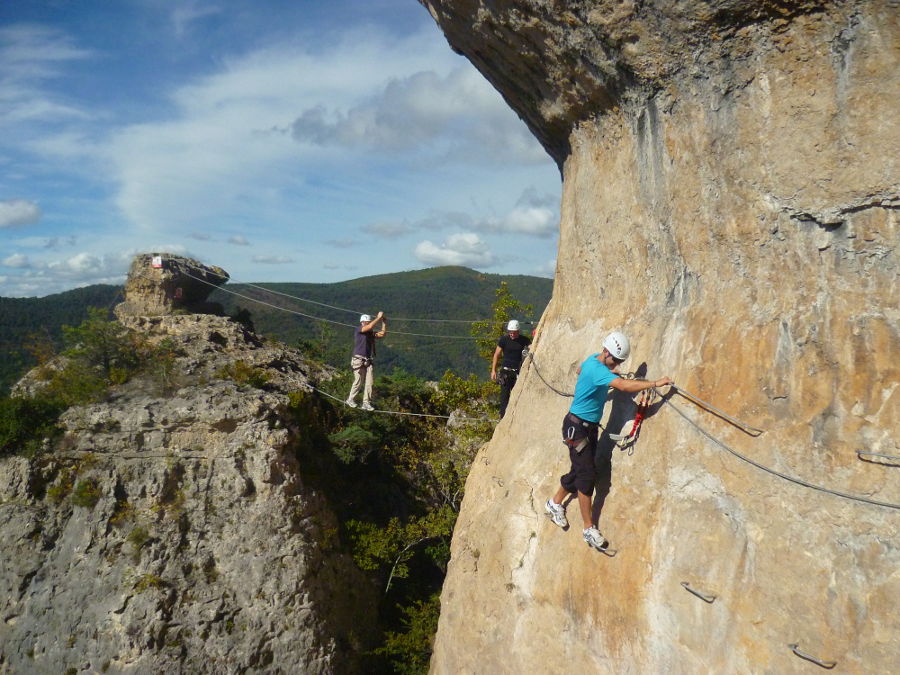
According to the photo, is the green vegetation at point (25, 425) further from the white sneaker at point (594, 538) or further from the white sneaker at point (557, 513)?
the white sneaker at point (594, 538)

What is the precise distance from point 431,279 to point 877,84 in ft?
455

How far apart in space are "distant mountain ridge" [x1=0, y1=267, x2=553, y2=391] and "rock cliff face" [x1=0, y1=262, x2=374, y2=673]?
3098mm

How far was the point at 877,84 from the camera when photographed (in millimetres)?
4441

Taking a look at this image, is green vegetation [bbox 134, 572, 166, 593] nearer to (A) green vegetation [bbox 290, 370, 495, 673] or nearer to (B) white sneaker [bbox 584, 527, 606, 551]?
(A) green vegetation [bbox 290, 370, 495, 673]

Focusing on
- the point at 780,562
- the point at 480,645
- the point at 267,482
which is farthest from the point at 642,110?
the point at 267,482

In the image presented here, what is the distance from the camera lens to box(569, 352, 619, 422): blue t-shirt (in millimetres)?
6184

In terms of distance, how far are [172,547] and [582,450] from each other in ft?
30.7

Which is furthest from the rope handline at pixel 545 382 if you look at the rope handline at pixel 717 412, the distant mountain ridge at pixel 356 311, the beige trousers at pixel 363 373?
the beige trousers at pixel 363 373

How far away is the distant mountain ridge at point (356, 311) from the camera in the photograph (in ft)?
112

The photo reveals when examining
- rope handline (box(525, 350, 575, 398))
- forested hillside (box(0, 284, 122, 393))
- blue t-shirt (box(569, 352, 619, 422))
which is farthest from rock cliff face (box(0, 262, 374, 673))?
forested hillside (box(0, 284, 122, 393))

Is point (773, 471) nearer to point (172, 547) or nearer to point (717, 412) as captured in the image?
point (717, 412)

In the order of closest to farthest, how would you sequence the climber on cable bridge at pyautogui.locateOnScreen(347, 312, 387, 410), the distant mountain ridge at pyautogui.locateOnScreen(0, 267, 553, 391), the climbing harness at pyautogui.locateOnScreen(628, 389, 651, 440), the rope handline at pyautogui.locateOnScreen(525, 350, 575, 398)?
the climbing harness at pyautogui.locateOnScreen(628, 389, 651, 440), the rope handline at pyautogui.locateOnScreen(525, 350, 575, 398), the climber on cable bridge at pyautogui.locateOnScreen(347, 312, 387, 410), the distant mountain ridge at pyautogui.locateOnScreen(0, 267, 553, 391)

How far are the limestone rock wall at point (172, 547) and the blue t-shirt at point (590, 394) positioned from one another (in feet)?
27.6

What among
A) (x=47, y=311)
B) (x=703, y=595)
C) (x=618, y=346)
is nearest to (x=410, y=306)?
(x=47, y=311)
